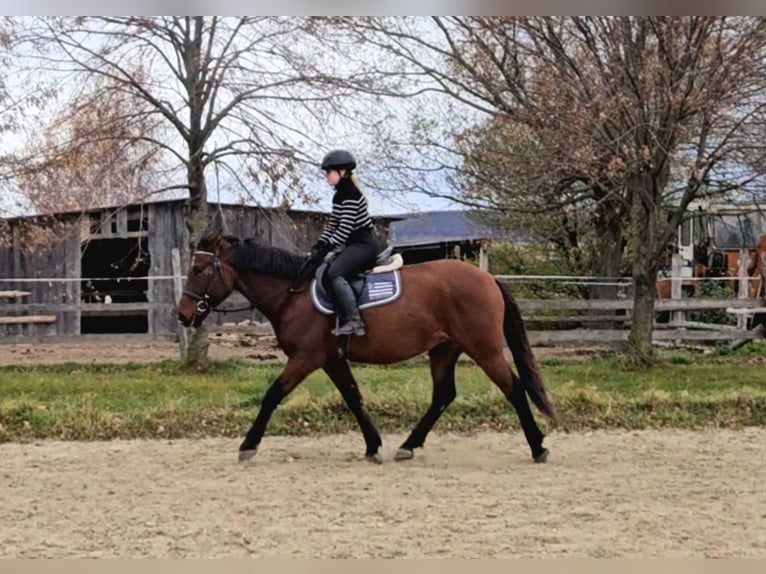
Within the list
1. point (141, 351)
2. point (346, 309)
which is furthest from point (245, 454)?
point (141, 351)

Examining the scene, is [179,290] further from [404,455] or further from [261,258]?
[404,455]

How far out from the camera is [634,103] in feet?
31.4

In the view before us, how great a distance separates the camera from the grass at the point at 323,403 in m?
7.45

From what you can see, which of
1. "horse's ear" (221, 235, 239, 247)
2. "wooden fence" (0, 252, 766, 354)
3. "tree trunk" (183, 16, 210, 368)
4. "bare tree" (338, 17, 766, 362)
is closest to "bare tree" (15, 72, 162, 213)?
"tree trunk" (183, 16, 210, 368)

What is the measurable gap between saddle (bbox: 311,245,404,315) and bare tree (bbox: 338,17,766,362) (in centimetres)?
413

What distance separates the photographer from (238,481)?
5527mm

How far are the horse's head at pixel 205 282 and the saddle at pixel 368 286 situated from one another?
0.67 m

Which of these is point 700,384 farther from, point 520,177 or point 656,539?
point 656,539

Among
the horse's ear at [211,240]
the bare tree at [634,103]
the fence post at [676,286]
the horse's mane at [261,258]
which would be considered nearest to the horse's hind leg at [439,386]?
the horse's mane at [261,258]

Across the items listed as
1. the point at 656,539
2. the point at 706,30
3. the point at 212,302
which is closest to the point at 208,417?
the point at 212,302

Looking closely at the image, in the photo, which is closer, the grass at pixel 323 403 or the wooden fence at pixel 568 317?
the grass at pixel 323 403

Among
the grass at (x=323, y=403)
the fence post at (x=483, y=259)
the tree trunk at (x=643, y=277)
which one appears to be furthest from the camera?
the fence post at (x=483, y=259)

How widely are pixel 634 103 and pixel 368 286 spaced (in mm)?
4879

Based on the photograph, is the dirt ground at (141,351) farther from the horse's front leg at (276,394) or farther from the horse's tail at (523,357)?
the horse's tail at (523,357)
